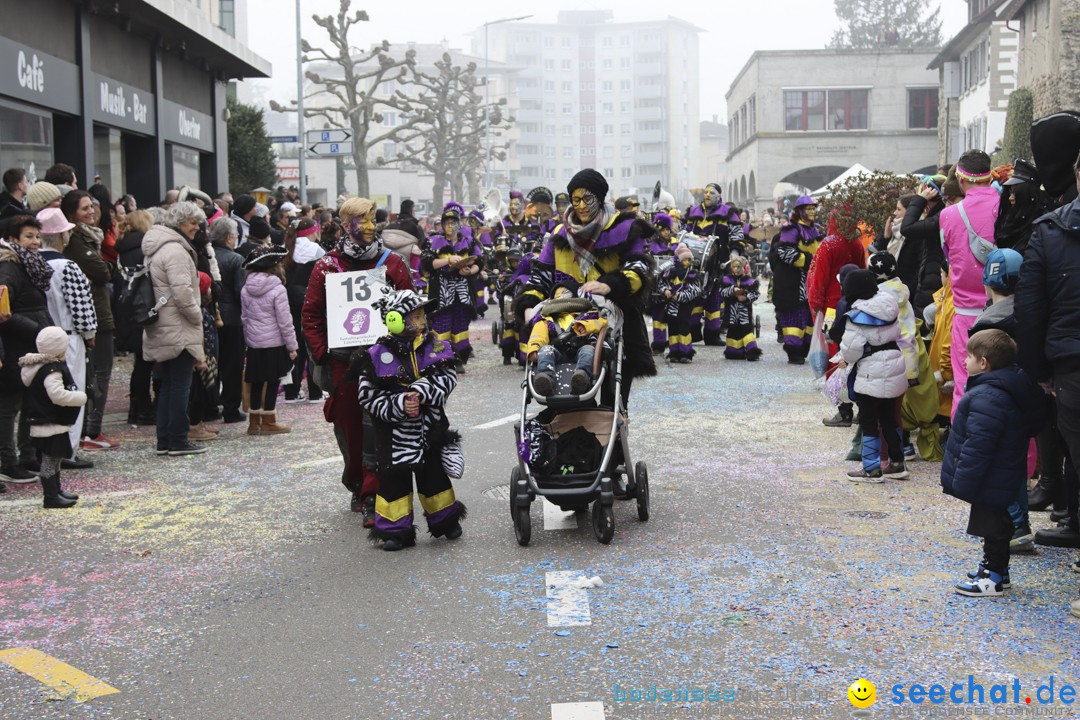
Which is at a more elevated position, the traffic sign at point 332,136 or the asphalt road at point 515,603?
the traffic sign at point 332,136

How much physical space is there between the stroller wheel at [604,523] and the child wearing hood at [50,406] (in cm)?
357

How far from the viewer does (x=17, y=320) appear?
841 centimetres

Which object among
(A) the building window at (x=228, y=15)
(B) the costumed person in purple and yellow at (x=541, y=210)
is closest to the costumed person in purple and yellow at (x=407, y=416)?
(B) the costumed person in purple and yellow at (x=541, y=210)

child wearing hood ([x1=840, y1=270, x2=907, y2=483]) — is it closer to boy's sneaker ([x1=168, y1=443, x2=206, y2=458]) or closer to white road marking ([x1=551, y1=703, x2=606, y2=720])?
white road marking ([x1=551, y1=703, x2=606, y2=720])

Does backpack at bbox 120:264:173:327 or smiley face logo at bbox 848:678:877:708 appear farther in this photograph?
backpack at bbox 120:264:173:327

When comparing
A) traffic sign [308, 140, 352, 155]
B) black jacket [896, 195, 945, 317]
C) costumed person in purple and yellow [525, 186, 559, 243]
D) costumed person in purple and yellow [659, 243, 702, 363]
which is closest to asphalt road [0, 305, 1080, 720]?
black jacket [896, 195, 945, 317]

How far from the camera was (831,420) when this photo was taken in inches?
426

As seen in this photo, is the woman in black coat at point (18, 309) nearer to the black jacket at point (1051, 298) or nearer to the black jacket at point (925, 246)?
the black jacket at point (1051, 298)

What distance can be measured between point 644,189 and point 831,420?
134959mm

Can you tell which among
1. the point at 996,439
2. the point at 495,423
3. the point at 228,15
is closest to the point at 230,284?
the point at 495,423

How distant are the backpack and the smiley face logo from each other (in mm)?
6862

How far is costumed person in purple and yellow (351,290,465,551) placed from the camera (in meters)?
6.77

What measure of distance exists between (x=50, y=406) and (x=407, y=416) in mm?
2833

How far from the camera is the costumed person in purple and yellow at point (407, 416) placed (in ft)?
22.2
